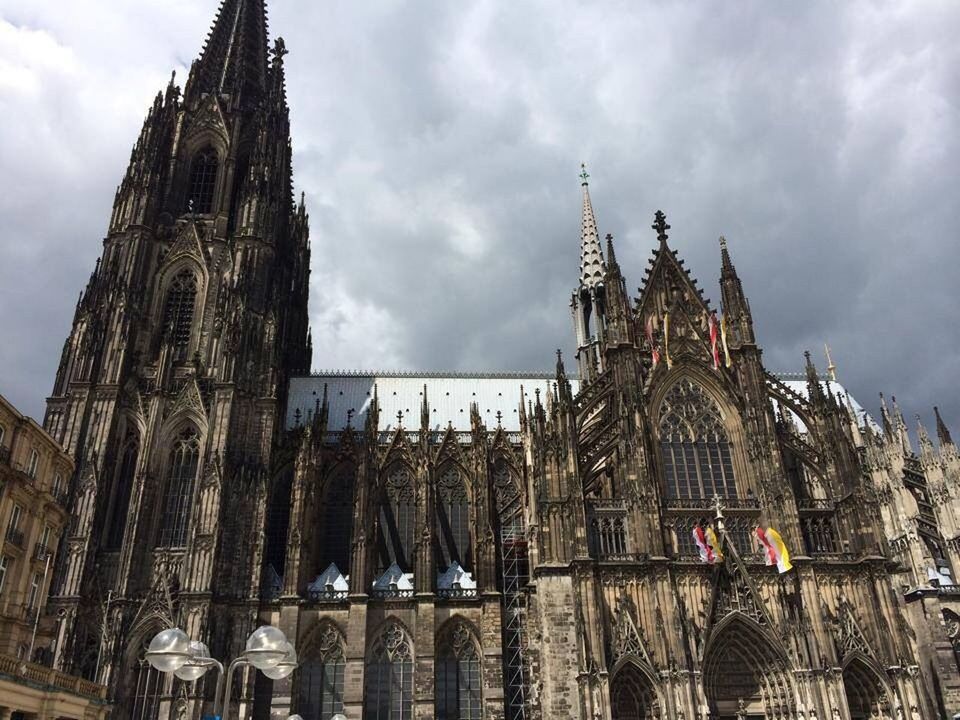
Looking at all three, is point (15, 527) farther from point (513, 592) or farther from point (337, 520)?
point (513, 592)

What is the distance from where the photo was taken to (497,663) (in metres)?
39.9

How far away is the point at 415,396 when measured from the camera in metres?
56.2

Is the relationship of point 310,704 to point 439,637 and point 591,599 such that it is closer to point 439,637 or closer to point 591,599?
point 439,637

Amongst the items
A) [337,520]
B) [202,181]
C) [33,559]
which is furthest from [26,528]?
[202,181]

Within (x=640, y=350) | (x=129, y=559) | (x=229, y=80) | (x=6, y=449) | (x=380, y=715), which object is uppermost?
(x=229, y=80)

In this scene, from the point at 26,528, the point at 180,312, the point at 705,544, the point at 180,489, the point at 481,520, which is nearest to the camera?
the point at 26,528

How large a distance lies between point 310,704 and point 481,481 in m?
15.0

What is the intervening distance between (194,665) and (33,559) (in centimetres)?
2642

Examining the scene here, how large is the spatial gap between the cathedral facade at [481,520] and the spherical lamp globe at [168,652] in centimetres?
2437

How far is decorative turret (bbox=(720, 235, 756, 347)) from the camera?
140 ft

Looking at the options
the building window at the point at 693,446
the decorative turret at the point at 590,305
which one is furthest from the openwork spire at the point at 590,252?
the building window at the point at 693,446

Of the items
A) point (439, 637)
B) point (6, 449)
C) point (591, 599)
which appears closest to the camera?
point (6, 449)

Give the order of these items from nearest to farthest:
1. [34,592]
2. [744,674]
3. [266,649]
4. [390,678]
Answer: [266,649]
[34,592]
[744,674]
[390,678]

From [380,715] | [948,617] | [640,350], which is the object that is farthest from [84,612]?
[948,617]
